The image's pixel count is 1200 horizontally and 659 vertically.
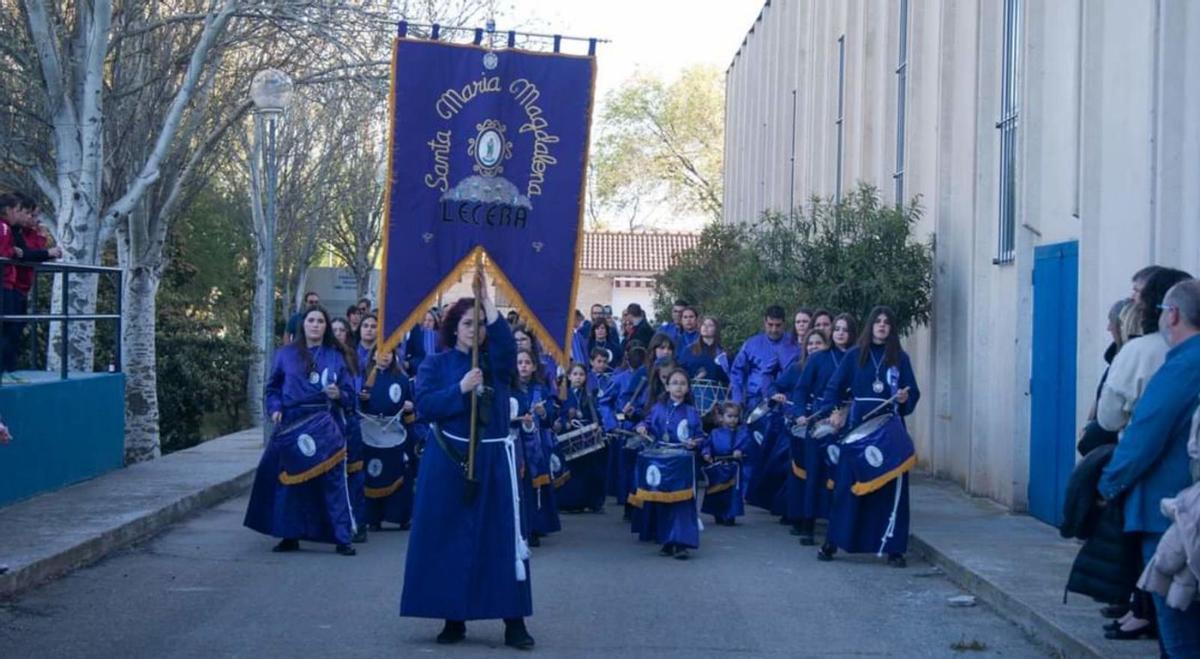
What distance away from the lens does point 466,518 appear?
28.2 ft

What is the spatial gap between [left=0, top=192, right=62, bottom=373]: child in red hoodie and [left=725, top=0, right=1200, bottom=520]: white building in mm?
8494

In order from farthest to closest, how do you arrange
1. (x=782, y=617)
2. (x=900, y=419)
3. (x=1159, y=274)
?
(x=900, y=419) → (x=782, y=617) → (x=1159, y=274)

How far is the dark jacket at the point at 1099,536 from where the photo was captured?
8.09 metres

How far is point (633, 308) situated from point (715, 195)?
151 feet

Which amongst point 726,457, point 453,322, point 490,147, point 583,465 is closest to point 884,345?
point 726,457

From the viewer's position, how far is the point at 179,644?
868 centimetres

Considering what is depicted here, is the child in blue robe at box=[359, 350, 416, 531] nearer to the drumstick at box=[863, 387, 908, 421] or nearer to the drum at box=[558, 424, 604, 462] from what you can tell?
the drum at box=[558, 424, 604, 462]

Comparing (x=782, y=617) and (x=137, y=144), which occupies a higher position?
(x=137, y=144)

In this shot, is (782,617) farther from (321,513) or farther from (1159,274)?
(321,513)

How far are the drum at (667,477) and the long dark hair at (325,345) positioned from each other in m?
2.45

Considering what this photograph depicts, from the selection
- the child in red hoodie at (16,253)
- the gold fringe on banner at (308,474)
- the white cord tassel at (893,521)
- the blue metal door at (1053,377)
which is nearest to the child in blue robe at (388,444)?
the gold fringe on banner at (308,474)

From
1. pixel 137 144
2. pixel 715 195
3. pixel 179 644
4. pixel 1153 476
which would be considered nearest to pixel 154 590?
pixel 179 644

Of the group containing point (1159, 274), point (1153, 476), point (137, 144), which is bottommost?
point (1153, 476)

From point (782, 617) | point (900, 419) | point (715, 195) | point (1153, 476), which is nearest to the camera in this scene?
point (1153, 476)
